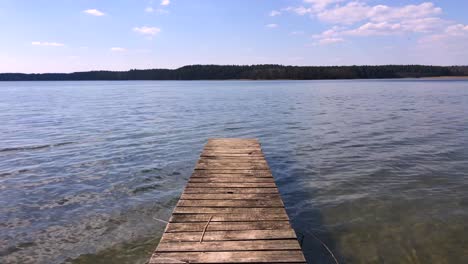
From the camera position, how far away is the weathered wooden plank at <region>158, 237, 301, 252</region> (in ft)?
14.5

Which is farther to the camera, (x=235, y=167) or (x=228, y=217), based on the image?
(x=235, y=167)

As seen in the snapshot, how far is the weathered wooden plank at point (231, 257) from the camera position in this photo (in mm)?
4164

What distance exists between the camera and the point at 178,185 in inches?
384

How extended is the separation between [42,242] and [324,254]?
5.14m

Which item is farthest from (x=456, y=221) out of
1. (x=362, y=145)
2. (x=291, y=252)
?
(x=362, y=145)

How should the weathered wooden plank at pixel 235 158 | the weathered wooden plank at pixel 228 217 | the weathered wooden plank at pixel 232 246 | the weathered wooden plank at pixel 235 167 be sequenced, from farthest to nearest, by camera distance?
the weathered wooden plank at pixel 235 158
the weathered wooden plank at pixel 235 167
the weathered wooden plank at pixel 228 217
the weathered wooden plank at pixel 232 246

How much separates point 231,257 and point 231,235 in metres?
0.59

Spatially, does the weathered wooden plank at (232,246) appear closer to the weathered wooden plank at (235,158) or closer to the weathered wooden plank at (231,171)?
the weathered wooden plank at (231,171)

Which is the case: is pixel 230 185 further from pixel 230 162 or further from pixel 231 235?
pixel 231 235

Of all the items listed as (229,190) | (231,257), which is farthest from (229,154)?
(231,257)

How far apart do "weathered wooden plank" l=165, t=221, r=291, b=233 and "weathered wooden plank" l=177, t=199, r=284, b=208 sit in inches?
28.6

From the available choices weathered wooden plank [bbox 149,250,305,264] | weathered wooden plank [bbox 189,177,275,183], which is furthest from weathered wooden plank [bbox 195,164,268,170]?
weathered wooden plank [bbox 149,250,305,264]

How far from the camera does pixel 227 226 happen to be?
511 centimetres

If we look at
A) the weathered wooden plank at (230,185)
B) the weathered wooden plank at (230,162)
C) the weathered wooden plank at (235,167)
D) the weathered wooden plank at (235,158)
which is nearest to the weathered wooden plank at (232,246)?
the weathered wooden plank at (230,185)
